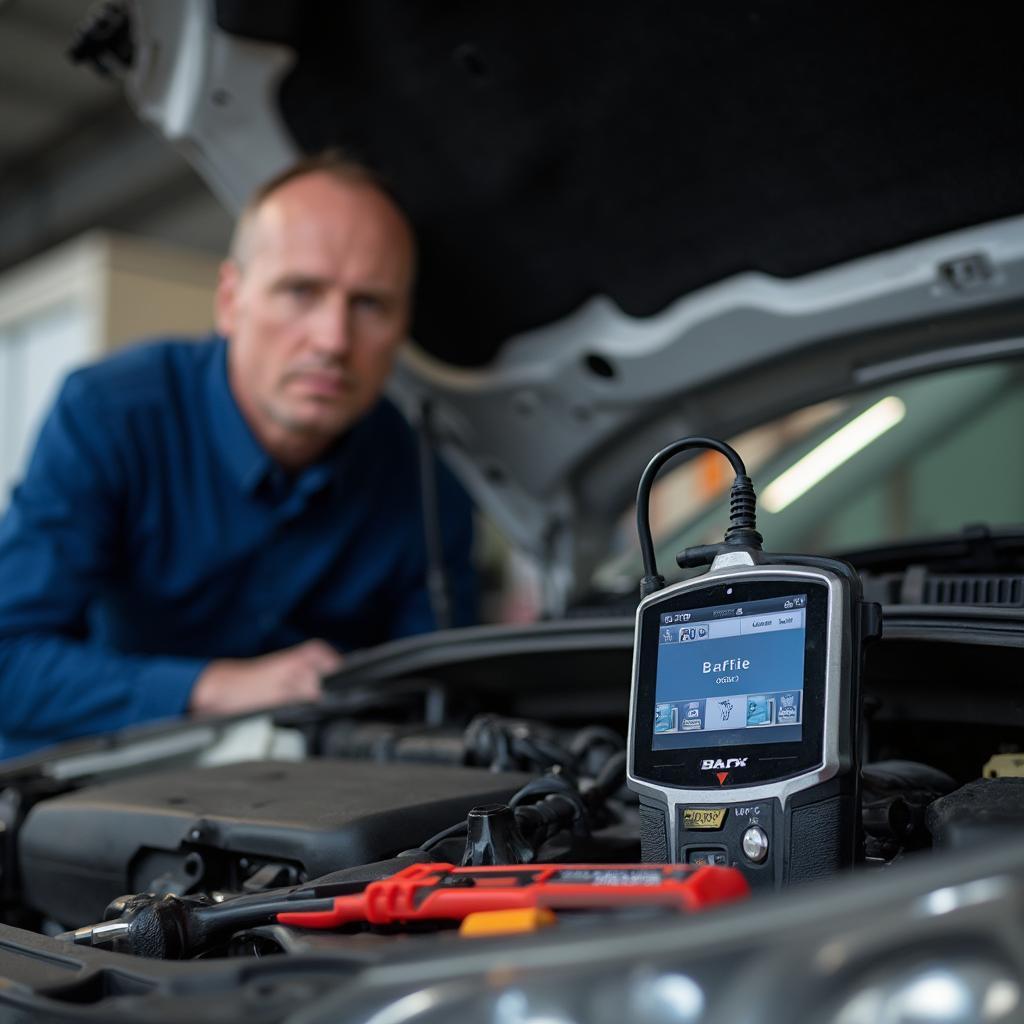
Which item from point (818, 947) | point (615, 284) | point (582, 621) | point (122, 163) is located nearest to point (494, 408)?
point (615, 284)

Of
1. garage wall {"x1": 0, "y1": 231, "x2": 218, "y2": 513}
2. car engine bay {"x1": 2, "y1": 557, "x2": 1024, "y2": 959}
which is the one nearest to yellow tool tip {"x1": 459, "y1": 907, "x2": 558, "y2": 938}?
car engine bay {"x1": 2, "y1": 557, "x2": 1024, "y2": 959}

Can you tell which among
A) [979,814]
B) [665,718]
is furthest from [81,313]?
[979,814]

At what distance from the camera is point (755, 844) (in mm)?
693

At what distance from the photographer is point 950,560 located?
1242 mm

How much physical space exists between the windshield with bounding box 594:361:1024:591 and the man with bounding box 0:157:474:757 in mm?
456

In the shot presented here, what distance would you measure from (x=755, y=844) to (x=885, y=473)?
145 centimetres

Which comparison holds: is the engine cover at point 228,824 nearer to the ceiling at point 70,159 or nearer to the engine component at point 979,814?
the engine component at point 979,814

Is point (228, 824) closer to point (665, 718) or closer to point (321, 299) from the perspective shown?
point (665, 718)

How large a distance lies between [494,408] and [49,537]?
0.70m

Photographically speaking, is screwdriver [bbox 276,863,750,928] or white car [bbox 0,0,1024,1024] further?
screwdriver [bbox 276,863,750,928]

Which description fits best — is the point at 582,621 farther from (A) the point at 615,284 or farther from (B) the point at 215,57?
(B) the point at 215,57

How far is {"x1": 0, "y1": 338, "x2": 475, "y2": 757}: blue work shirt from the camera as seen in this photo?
166 centimetres

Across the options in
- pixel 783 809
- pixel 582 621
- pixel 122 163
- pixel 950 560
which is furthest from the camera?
pixel 122 163

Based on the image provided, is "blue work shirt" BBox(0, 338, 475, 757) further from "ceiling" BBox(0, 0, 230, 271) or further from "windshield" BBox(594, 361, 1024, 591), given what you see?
"ceiling" BBox(0, 0, 230, 271)
